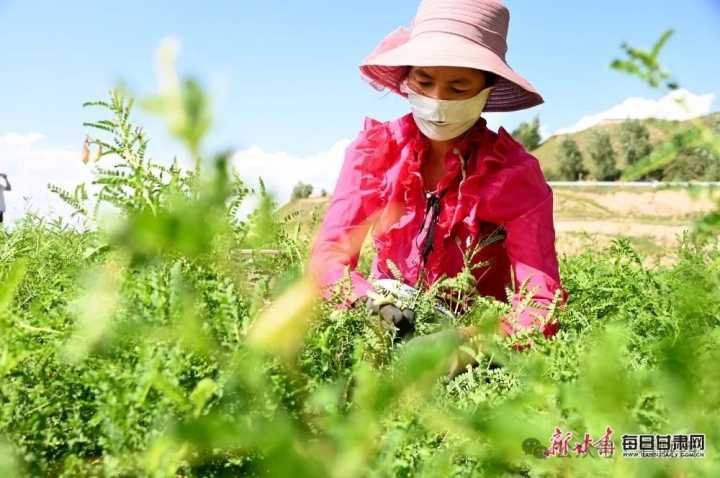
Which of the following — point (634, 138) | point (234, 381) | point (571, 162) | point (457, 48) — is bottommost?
point (571, 162)

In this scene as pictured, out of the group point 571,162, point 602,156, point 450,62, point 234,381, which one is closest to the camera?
point 234,381

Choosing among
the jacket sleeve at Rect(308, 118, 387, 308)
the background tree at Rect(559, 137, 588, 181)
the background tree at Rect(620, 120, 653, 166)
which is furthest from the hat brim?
the background tree at Rect(559, 137, 588, 181)

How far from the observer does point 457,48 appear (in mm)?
2154

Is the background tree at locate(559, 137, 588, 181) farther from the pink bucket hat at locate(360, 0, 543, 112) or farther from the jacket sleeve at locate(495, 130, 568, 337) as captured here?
the jacket sleeve at locate(495, 130, 568, 337)

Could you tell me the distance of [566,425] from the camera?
0.60 meters

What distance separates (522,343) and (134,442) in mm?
694

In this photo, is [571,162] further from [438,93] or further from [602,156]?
[438,93]

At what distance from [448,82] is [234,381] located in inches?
74.1

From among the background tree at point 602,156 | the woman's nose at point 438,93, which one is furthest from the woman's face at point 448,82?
the background tree at point 602,156

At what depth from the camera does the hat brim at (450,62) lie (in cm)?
212

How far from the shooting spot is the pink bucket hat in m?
2.14

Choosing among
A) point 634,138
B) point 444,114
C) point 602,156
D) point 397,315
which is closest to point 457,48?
point 444,114

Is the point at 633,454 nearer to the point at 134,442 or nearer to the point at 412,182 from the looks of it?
the point at 134,442

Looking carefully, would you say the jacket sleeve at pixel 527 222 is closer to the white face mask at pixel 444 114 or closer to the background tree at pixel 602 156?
the white face mask at pixel 444 114
